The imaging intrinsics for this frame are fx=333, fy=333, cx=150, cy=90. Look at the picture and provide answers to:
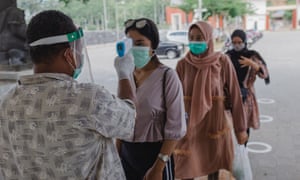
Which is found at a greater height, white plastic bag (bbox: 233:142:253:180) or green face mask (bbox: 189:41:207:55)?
green face mask (bbox: 189:41:207:55)

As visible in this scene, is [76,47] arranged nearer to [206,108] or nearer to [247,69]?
[206,108]

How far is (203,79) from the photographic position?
1858 millimetres

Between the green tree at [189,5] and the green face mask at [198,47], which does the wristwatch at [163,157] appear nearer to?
the green face mask at [198,47]

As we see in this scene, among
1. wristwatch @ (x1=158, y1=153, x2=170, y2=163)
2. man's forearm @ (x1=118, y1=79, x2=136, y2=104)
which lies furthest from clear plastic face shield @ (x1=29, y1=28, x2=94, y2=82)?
wristwatch @ (x1=158, y1=153, x2=170, y2=163)

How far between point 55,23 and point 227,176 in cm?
209

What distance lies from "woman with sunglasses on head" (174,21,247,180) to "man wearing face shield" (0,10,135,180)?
996 millimetres

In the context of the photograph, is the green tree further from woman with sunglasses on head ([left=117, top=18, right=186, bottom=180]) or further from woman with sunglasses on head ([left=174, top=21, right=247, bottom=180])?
woman with sunglasses on head ([left=117, top=18, right=186, bottom=180])

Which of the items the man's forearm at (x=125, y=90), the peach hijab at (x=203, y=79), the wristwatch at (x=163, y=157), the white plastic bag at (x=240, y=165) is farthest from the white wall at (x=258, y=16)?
the man's forearm at (x=125, y=90)

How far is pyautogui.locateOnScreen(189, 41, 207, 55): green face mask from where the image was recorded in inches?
75.0

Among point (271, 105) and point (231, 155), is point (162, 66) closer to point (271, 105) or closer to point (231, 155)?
point (231, 155)

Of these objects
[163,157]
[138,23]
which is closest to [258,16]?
[138,23]

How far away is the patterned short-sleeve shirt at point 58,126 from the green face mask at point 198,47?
3.51ft

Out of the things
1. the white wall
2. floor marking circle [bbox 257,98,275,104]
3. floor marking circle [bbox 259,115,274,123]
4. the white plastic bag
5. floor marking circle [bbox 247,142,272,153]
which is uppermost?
the white wall

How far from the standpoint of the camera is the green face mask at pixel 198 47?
1.91 m
